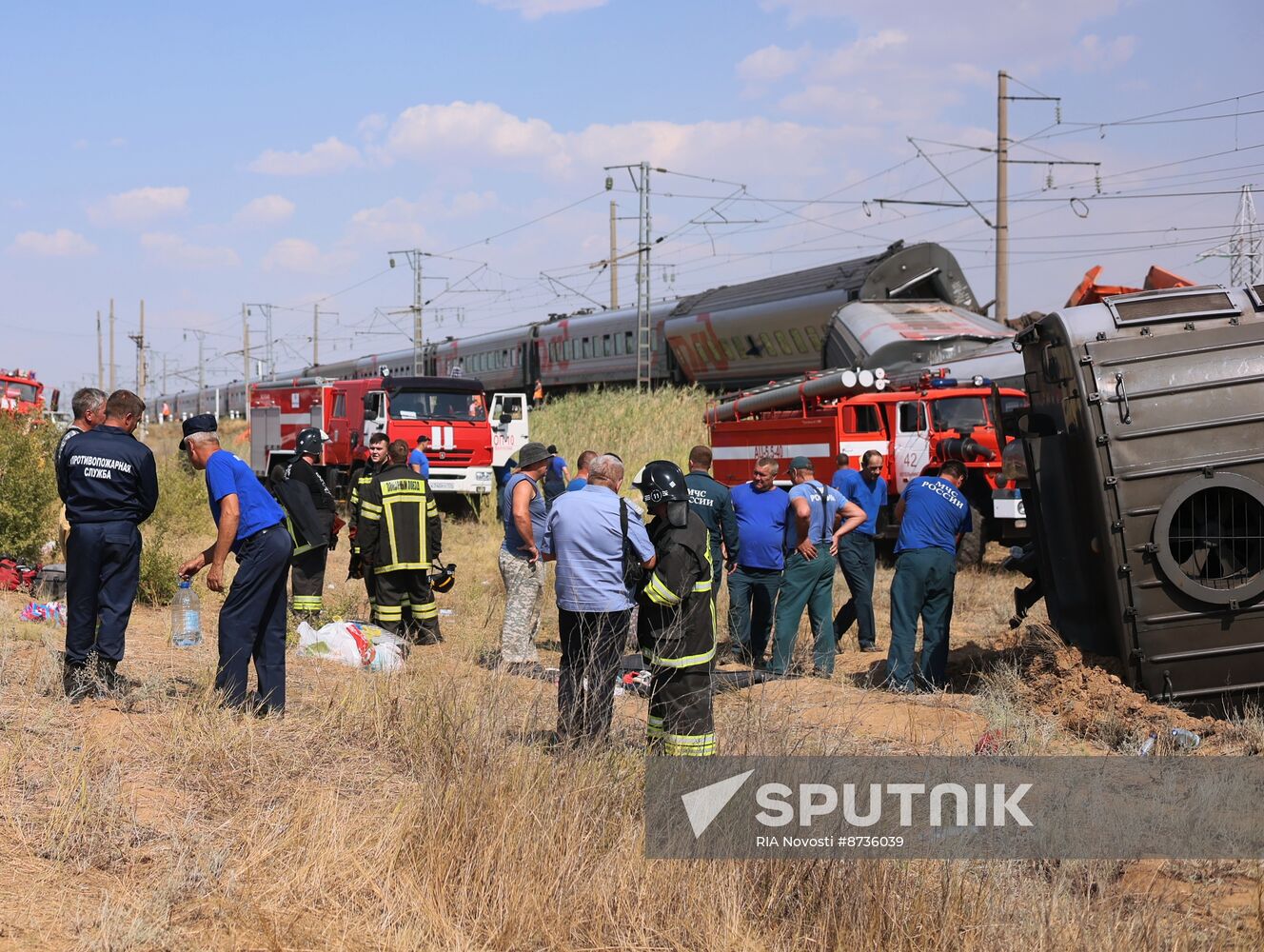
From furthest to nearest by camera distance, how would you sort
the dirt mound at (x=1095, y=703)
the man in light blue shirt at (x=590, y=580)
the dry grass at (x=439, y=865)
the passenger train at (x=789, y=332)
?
the passenger train at (x=789, y=332)
the dirt mound at (x=1095, y=703)
the man in light blue shirt at (x=590, y=580)
the dry grass at (x=439, y=865)

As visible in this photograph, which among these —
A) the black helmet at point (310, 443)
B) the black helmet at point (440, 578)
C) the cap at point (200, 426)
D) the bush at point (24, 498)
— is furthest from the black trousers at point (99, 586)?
the bush at point (24, 498)

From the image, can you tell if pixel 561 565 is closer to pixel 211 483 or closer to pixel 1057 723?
pixel 211 483

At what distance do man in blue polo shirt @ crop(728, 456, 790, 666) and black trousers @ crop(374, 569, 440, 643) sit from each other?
2394mm

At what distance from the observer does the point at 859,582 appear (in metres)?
10.6

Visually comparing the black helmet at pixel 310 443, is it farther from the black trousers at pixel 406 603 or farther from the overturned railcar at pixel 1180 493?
the overturned railcar at pixel 1180 493

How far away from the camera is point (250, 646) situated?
6492 millimetres

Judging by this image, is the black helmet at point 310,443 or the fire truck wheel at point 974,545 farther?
the fire truck wheel at point 974,545

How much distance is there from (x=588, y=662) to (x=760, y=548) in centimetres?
338

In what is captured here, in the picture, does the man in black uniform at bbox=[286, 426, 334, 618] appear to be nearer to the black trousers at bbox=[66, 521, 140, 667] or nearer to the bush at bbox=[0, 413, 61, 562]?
the black trousers at bbox=[66, 521, 140, 667]

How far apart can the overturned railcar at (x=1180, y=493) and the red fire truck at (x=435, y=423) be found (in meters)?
14.8

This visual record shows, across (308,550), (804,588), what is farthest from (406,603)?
(804,588)

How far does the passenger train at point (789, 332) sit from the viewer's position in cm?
2047

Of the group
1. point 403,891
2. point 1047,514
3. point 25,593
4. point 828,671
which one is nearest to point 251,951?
point 403,891

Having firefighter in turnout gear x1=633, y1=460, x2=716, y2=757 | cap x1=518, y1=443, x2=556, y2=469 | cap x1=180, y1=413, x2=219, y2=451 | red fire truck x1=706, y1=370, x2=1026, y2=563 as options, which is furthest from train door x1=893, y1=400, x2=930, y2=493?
cap x1=180, y1=413, x2=219, y2=451
